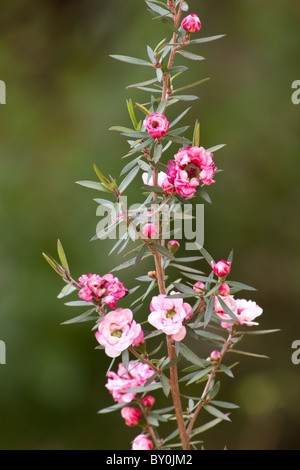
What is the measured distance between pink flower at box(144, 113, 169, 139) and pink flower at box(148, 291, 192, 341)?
0.17 m

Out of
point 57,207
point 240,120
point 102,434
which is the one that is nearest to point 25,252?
point 57,207

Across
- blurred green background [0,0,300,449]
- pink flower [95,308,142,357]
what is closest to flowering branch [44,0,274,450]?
pink flower [95,308,142,357]

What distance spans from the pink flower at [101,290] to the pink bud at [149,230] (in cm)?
6

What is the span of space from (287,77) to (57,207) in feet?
2.22

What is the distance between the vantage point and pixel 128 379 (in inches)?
26.5

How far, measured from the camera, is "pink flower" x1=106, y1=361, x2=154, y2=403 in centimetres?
66

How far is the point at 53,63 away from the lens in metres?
1.60

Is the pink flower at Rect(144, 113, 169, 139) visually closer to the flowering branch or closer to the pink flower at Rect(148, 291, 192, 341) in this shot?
the flowering branch

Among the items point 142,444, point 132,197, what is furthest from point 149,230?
point 132,197

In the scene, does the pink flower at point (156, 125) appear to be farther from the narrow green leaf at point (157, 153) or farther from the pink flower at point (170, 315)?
the pink flower at point (170, 315)

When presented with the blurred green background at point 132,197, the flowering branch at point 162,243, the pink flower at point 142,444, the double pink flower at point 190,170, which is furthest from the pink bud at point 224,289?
the blurred green background at point 132,197

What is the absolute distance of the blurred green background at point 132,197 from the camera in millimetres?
1354

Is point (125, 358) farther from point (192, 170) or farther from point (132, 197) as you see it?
point (132, 197)

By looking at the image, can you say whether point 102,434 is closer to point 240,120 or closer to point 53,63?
point 240,120
